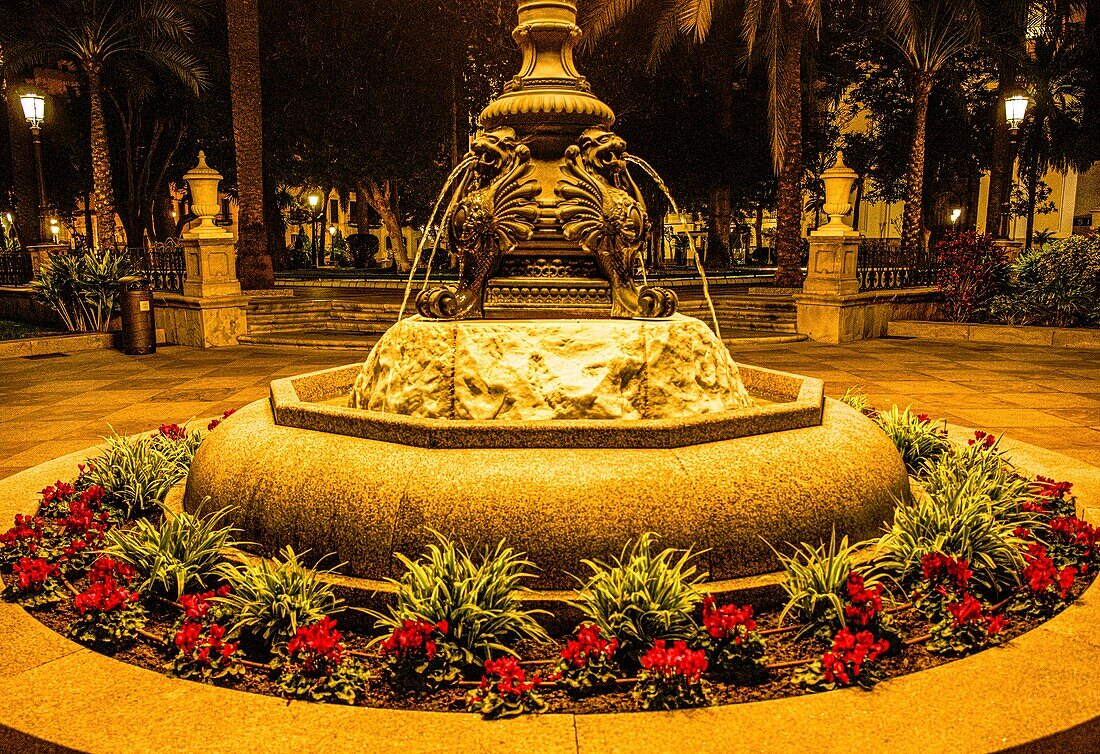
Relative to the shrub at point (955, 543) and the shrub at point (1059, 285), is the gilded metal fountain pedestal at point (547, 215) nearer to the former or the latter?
the shrub at point (955, 543)

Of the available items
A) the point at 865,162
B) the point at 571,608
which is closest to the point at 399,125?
the point at 865,162

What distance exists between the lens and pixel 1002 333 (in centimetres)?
1480

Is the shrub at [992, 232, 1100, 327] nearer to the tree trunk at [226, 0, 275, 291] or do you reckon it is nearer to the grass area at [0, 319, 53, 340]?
the tree trunk at [226, 0, 275, 291]

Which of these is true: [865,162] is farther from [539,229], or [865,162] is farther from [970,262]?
[539,229]

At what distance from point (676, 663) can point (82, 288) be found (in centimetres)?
1547

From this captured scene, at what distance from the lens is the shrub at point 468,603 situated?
10.2 ft

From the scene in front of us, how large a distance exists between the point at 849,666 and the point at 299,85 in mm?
27026

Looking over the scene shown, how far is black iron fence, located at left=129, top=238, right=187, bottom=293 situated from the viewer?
17.4m

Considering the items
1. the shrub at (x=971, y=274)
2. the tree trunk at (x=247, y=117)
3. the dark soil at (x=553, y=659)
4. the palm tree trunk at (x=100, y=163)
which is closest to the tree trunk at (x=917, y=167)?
the shrub at (x=971, y=274)

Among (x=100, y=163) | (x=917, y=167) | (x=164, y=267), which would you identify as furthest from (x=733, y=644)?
(x=100, y=163)

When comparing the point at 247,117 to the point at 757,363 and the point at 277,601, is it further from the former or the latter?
the point at 277,601

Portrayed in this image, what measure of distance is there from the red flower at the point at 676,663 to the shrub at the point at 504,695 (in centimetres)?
40

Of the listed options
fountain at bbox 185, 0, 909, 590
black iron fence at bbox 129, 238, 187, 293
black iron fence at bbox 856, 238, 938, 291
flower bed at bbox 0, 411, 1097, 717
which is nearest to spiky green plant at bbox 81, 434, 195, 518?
fountain at bbox 185, 0, 909, 590

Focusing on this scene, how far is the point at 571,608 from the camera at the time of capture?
3.42 metres
